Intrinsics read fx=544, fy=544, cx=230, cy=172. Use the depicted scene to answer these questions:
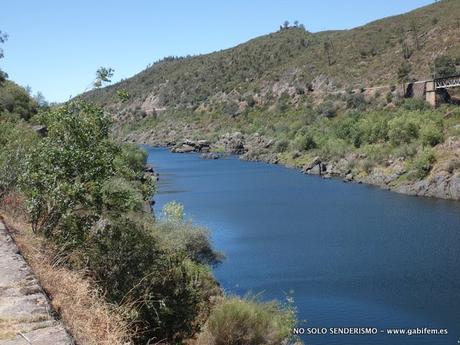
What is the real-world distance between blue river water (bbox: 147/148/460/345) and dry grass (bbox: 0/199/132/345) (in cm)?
1802

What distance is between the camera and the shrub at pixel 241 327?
17.8 meters

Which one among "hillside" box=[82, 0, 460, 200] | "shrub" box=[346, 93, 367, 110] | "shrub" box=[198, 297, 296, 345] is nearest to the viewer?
"shrub" box=[198, 297, 296, 345]

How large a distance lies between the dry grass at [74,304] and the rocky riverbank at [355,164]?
2248 inches

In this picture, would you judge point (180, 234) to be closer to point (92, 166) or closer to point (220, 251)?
point (220, 251)

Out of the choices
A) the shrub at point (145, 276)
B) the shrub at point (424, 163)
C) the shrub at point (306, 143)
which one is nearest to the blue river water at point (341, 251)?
the shrub at point (424, 163)

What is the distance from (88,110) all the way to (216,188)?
5719 centimetres

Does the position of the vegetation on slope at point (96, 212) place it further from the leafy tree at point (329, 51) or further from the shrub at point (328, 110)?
the leafy tree at point (329, 51)

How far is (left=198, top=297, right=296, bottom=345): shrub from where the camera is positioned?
17.8 m

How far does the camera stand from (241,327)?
1853 centimetres

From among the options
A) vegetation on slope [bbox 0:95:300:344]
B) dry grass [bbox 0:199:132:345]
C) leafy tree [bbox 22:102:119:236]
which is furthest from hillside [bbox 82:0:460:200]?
dry grass [bbox 0:199:132:345]

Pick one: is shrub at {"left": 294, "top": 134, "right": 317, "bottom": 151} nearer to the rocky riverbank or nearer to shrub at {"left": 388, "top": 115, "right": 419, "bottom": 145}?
the rocky riverbank

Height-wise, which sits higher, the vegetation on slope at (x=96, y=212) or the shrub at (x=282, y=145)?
the vegetation on slope at (x=96, y=212)

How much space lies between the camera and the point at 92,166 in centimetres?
1355

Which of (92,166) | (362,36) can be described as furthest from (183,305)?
(362,36)
